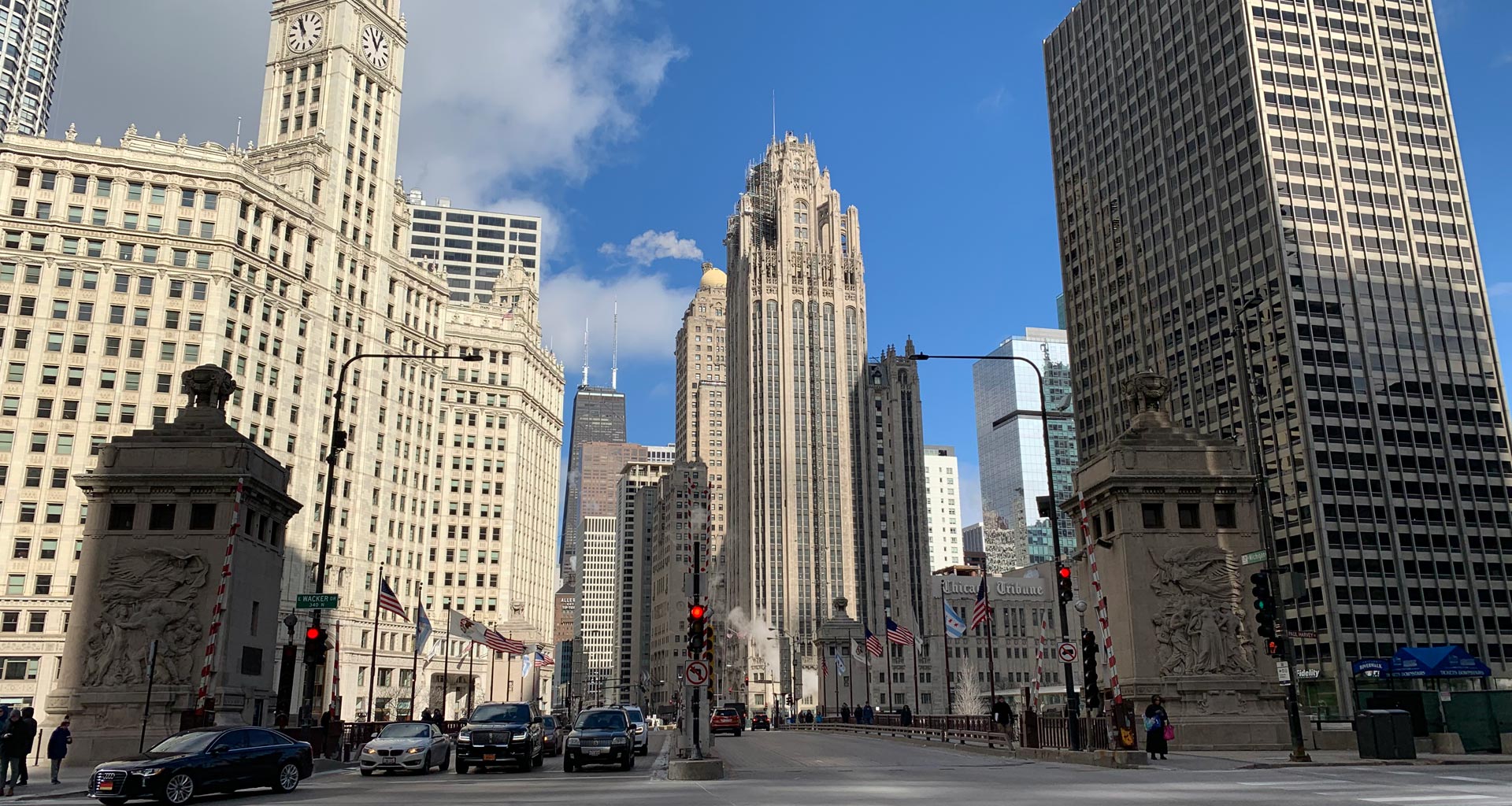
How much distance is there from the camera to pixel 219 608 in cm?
3184

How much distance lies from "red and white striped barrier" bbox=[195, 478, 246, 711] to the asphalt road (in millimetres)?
4290

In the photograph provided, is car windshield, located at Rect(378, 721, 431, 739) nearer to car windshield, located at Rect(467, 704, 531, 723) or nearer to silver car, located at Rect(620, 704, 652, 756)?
car windshield, located at Rect(467, 704, 531, 723)

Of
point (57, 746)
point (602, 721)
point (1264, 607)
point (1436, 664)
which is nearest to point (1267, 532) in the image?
point (1264, 607)

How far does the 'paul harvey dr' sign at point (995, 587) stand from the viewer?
176375mm

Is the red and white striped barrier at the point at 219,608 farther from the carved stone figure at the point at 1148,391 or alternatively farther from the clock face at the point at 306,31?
the clock face at the point at 306,31

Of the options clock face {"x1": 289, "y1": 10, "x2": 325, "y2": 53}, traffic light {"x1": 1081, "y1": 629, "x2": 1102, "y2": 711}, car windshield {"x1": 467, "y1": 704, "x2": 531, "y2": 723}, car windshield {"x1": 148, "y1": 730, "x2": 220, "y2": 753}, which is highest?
clock face {"x1": 289, "y1": 10, "x2": 325, "y2": 53}

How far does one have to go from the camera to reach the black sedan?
790 inches

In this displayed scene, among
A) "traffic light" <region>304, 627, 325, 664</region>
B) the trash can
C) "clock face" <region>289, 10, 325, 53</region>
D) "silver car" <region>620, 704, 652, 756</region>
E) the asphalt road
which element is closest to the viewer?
the asphalt road

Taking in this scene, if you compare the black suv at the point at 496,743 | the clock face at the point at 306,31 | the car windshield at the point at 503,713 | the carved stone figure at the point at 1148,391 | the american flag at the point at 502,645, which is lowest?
the black suv at the point at 496,743

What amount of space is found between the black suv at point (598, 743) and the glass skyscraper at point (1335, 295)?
89.3m

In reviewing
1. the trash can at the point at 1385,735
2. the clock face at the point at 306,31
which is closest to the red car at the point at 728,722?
the trash can at the point at 1385,735

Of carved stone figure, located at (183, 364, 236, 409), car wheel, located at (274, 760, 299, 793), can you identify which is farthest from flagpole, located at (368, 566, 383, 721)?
car wheel, located at (274, 760, 299, 793)

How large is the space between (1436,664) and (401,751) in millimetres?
34861

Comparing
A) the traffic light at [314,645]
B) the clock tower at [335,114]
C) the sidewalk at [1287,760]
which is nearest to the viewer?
the sidewalk at [1287,760]
